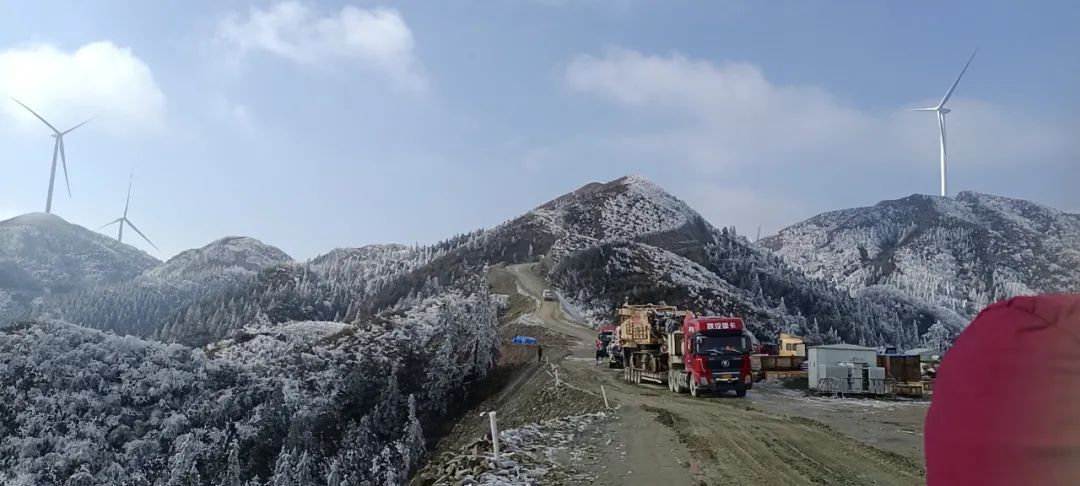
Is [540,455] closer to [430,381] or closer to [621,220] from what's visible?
[430,381]

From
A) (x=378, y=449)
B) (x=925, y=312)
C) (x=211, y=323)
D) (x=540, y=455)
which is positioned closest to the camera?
(x=540, y=455)

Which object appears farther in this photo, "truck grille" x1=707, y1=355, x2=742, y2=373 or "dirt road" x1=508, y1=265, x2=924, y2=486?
"truck grille" x1=707, y1=355, x2=742, y2=373

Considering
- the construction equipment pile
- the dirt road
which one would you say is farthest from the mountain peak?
the construction equipment pile

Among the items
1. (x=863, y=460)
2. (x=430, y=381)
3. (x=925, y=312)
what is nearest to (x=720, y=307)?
(x=430, y=381)

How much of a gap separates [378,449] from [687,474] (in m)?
39.0

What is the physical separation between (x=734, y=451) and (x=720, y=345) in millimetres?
15007

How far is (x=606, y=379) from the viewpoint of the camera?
126 feet

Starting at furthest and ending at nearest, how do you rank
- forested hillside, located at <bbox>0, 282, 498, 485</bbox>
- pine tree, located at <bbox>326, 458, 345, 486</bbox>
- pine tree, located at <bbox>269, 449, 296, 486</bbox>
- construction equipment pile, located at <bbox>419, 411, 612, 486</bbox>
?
pine tree, located at <bbox>326, 458, 345, 486</bbox>, pine tree, located at <bbox>269, 449, 296, 486</bbox>, forested hillside, located at <bbox>0, 282, 498, 485</bbox>, construction equipment pile, located at <bbox>419, 411, 612, 486</bbox>

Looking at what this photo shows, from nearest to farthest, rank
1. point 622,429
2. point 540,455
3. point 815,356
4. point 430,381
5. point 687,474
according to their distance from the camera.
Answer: point 687,474, point 540,455, point 622,429, point 815,356, point 430,381

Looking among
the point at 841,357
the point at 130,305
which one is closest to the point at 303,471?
the point at 841,357

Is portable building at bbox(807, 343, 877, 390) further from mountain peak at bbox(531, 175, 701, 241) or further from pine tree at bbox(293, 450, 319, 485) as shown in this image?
mountain peak at bbox(531, 175, 701, 241)

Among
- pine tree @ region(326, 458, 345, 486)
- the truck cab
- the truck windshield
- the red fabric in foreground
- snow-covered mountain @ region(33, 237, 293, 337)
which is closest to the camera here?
the red fabric in foreground

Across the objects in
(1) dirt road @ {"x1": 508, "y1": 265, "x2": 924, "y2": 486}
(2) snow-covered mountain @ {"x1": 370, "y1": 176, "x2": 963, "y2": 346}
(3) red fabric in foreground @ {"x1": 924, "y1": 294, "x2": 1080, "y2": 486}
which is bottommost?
(1) dirt road @ {"x1": 508, "y1": 265, "x2": 924, "y2": 486}

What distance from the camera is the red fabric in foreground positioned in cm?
243
